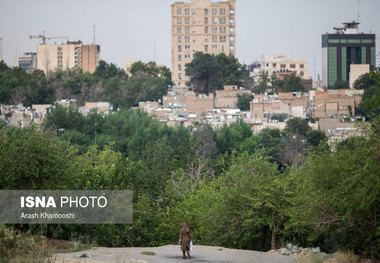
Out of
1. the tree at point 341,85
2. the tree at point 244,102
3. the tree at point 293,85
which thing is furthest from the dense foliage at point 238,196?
the tree at point 341,85

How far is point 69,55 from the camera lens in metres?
127

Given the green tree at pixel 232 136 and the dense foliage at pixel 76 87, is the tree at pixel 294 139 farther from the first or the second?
the dense foliage at pixel 76 87

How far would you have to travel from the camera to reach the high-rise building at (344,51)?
116562mm

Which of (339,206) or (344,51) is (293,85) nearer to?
(344,51)

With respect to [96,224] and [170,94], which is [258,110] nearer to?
[170,94]

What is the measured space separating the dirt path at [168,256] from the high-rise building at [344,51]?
9972 centimetres

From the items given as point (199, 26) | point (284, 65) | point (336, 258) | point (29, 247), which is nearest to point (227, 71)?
point (199, 26)

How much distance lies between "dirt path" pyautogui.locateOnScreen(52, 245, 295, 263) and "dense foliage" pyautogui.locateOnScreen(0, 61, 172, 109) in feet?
195

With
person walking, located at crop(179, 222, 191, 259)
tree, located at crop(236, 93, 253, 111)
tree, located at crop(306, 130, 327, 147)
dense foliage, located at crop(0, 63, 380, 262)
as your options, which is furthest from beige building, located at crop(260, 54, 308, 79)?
person walking, located at crop(179, 222, 191, 259)

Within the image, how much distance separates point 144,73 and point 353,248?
279 ft

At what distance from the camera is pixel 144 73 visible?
10306cm

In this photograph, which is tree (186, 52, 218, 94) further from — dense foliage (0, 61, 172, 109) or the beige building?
the beige building

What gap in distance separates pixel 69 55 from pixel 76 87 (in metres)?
41.2

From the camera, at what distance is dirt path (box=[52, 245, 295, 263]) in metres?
16.5
